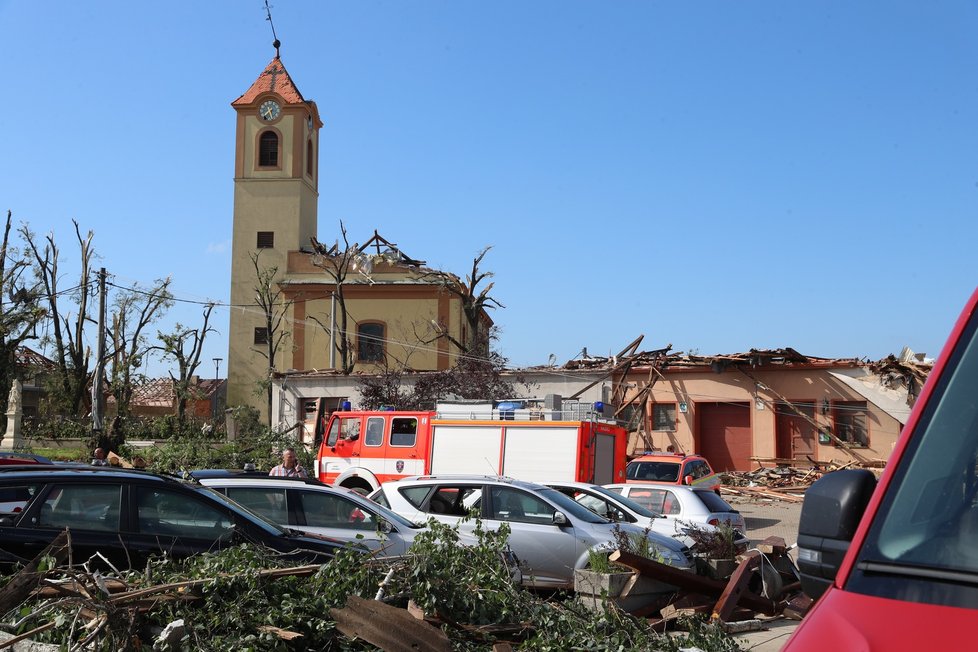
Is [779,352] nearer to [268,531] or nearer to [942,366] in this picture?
[268,531]

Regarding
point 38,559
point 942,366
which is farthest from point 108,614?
point 942,366

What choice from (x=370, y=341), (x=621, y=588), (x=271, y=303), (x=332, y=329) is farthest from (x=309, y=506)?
(x=271, y=303)

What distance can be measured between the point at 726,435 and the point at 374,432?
15874mm

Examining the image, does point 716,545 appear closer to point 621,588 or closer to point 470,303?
point 621,588

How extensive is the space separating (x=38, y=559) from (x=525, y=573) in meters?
4.33

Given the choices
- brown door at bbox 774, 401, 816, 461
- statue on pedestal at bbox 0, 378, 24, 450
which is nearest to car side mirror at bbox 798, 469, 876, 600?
brown door at bbox 774, 401, 816, 461

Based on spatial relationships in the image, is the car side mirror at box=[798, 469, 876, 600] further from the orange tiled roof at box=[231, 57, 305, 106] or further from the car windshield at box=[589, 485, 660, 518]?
the orange tiled roof at box=[231, 57, 305, 106]

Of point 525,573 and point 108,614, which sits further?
point 525,573

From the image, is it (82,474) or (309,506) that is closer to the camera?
(82,474)

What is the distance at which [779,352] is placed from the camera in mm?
32062

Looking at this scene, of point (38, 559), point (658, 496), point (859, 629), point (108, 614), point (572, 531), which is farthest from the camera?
point (658, 496)

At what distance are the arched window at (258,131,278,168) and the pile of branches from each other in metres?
46.9

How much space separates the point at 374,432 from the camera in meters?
21.5

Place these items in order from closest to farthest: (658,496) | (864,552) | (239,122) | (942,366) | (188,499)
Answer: (864,552), (942,366), (188,499), (658,496), (239,122)
